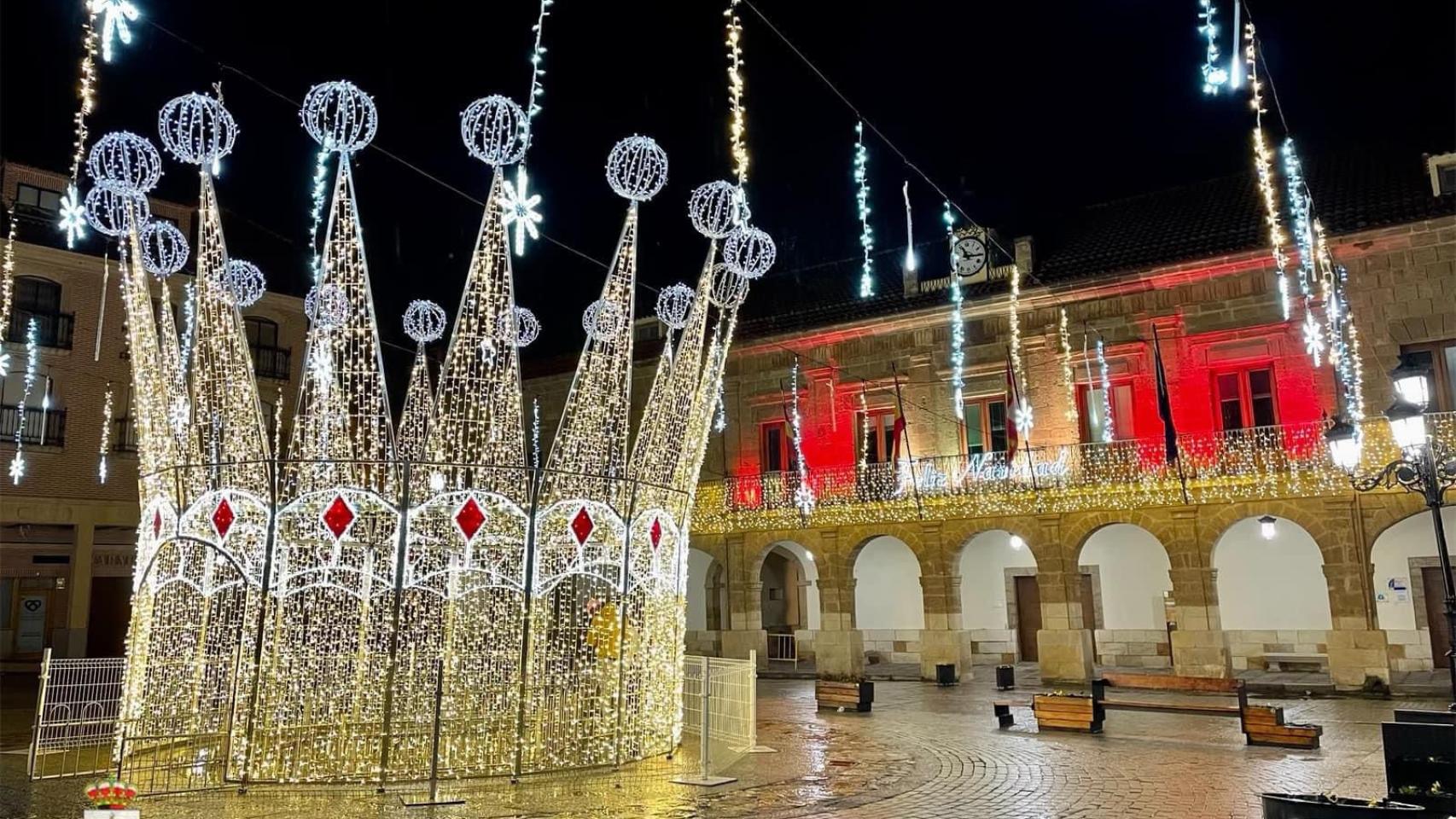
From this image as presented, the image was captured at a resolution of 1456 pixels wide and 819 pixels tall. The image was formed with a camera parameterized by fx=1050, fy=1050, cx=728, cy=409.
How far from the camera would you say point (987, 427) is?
896 inches

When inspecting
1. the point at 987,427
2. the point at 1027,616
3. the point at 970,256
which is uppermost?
the point at 970,256

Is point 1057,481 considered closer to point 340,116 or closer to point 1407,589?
point 1407,589

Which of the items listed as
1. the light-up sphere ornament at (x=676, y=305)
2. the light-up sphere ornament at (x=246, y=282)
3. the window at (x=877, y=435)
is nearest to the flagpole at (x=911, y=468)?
the window at (x=877, y=435)

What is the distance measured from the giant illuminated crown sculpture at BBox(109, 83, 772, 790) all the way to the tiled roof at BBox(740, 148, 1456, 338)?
12.9 metres

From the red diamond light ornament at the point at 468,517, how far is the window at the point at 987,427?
48.9ft

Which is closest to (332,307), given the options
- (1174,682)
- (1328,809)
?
(1328,809)

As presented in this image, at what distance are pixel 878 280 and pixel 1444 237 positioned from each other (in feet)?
38.1

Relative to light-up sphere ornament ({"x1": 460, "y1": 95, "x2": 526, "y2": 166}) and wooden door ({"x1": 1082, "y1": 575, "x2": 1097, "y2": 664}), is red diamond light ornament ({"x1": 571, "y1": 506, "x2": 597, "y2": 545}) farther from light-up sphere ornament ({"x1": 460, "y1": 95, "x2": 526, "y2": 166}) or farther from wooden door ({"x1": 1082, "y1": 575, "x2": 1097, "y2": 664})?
wooden door ({"x1": 1082, "y1": 575, "x2": 1097, "y2": 664})

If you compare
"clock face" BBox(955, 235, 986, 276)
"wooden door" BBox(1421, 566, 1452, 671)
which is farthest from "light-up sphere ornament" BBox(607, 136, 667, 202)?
"wooden door" BBox(1421, 566, 1452, 671)

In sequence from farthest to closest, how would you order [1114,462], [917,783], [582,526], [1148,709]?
[1114,462] < [1148,709] < [582,526] < [917,783]

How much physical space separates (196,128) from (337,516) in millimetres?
3529

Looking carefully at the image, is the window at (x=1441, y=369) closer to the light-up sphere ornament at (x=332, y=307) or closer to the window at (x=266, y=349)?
the light-up sphere ornament at (x=332, y=307)

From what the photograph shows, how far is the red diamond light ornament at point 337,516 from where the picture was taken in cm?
941

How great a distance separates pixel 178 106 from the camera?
8.78 meters
